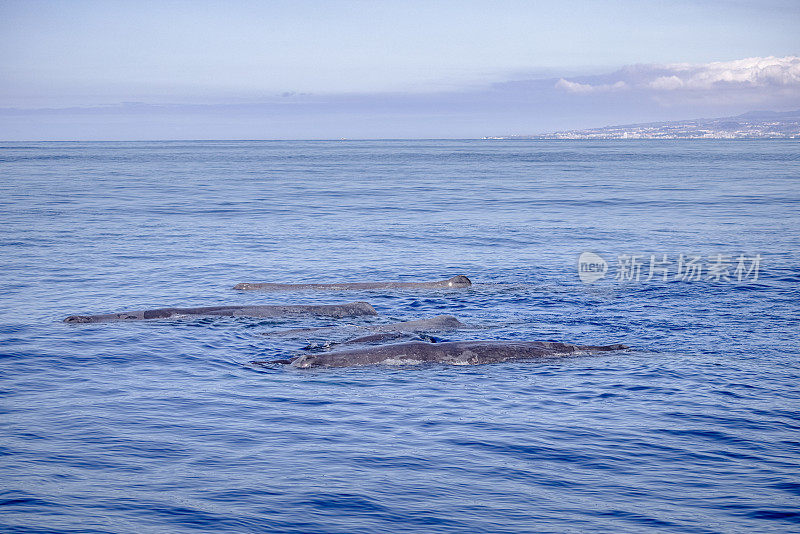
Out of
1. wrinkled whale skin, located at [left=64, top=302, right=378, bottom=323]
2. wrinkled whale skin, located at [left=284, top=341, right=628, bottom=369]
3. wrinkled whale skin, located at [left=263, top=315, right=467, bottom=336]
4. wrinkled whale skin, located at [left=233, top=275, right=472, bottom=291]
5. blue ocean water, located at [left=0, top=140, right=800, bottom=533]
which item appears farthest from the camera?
wrinkled whale skin, located at [left=233, top=275, right=472, bottom=291]

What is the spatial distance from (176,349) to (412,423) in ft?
24.2

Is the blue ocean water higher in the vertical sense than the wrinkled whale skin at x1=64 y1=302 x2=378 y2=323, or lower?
lower

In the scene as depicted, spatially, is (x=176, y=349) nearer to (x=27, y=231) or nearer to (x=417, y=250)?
(x=417, y=250)

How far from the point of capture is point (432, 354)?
16.5m

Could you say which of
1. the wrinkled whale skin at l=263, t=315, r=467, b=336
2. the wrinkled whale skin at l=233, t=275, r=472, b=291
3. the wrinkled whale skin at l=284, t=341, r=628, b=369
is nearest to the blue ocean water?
the wrinkled whale skin at l=284, t=341, r=628, b=369

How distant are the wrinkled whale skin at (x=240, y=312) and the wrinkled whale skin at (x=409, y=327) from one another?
151cm

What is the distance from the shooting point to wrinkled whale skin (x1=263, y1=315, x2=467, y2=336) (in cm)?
1914

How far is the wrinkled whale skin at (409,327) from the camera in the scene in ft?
62.8

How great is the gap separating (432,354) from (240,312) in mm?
6775

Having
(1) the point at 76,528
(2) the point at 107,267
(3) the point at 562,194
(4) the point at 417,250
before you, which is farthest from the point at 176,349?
(3) the point at 562,194

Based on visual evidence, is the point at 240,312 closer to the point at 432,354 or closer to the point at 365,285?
the point at 365,285

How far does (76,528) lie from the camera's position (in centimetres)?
950

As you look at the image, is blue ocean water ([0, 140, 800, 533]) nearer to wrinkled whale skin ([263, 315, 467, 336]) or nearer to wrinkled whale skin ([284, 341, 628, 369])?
wrinkled whale skin ([284, 341, 628, 369])

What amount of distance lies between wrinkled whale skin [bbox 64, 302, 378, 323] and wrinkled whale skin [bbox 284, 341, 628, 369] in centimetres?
464
